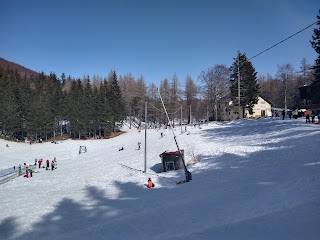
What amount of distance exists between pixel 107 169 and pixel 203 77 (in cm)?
4583

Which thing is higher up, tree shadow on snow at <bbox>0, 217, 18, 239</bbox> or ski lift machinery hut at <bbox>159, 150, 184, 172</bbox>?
ski lift machinery hut at <bbox>159, 150, 184, 172</bbox>

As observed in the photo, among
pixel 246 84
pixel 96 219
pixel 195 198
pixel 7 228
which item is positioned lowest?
pixel 7 228

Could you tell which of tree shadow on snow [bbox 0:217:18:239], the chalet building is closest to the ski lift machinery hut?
tree shadow on snow [bbox 0:217:18:239]

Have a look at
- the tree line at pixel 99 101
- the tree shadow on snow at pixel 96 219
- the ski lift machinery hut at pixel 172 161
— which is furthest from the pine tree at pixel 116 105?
the tree shadow on snow at pixel 96 219

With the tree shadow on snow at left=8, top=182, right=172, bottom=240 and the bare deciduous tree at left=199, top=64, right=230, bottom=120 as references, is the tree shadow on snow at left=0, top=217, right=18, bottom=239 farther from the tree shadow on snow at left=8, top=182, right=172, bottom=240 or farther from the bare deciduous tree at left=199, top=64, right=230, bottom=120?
the bare deciduous tree at left=199, top=64, right=230, bottom=120

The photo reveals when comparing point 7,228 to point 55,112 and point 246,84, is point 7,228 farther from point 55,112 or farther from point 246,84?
point 55,112

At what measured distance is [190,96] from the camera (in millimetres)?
90188

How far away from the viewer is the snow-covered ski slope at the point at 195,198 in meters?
11.5

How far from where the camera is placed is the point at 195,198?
1709 cm

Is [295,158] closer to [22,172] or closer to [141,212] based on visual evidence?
[141,212]

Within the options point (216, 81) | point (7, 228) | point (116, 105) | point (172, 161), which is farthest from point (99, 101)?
point (7, 228)

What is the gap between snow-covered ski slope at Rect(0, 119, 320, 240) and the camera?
11539mm

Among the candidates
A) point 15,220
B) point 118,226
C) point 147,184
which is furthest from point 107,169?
point 118,226

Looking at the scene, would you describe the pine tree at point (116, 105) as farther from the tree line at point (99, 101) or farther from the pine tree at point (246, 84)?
the pine tree at point (246, 84)
